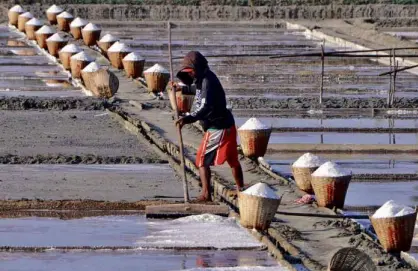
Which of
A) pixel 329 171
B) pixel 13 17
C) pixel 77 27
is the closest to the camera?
pixel 329 171

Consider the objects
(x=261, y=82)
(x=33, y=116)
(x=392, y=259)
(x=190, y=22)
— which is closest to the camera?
(x=392, y=259)

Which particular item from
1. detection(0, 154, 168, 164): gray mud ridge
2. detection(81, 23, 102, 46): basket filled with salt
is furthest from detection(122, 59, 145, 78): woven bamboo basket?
detection(0, 154, 168, 164): gray mud ridge

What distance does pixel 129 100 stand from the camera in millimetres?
21406

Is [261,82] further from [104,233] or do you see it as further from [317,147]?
[104,233]

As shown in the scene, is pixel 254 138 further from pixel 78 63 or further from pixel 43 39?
pixel 43 39

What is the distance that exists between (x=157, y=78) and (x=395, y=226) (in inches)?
455

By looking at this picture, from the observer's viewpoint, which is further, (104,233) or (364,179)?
(364,179)

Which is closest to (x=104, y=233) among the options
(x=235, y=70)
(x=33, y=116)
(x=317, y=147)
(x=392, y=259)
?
(x=392, y=259)

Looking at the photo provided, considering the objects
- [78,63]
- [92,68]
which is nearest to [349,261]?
[92,68]

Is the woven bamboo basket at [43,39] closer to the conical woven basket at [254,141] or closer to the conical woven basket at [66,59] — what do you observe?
the conical woven basket at [66,59]

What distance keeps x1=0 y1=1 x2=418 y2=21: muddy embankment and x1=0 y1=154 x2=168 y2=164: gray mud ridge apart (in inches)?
1016

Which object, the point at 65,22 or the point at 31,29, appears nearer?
the point at 31,29

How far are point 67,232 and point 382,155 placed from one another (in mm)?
5749

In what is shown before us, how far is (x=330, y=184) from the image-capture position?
12.2 metres
